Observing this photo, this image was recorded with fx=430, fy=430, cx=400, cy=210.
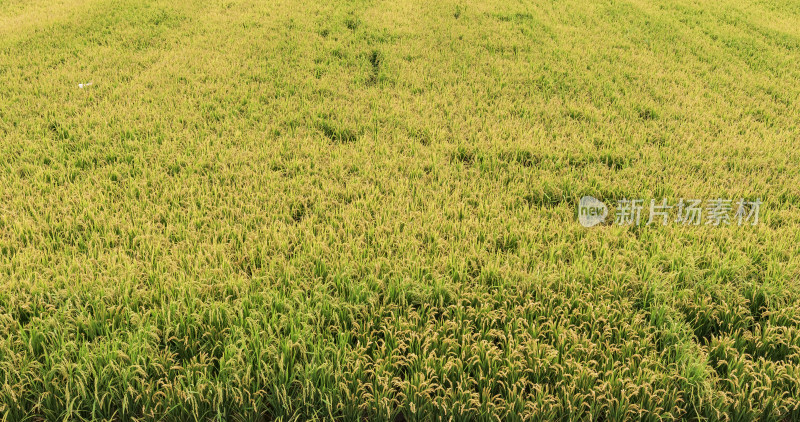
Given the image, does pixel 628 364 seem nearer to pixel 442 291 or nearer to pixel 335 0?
pixel 442 291

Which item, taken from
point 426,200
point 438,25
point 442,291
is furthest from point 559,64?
point 442,291

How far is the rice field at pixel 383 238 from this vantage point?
218cm

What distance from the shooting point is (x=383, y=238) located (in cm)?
334

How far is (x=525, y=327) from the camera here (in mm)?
2582

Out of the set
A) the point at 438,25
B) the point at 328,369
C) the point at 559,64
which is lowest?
the point at 328,369

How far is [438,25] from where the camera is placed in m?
9.05

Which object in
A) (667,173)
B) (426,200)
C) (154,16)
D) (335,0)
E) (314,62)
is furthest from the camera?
(335,0)

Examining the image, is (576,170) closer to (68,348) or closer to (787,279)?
(787,279)

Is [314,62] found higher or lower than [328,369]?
higher

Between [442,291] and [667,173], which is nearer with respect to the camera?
[442,291]

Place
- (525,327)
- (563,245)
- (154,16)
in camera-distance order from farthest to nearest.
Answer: (154,16) → (563,245) → (525,327)

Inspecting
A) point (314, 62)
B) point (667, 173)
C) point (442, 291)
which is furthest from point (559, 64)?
point (442, 291)

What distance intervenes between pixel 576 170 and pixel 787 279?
1.99m

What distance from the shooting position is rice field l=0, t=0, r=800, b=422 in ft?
7.14
